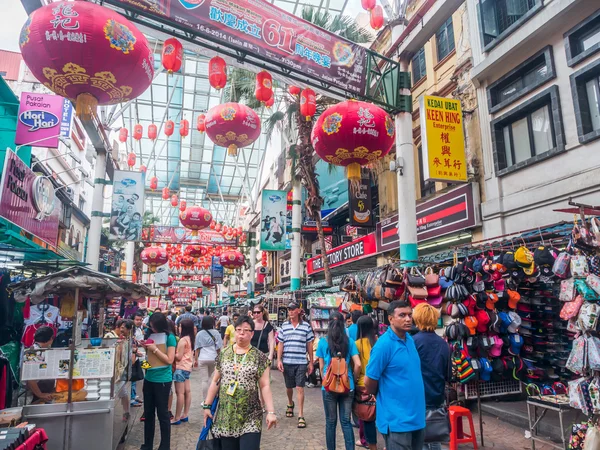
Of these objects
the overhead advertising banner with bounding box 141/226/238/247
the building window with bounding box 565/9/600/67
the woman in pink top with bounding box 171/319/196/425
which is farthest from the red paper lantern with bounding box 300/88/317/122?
the overhead advertising banner with bounding box 141/226/238/247

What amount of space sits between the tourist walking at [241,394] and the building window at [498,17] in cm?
1024

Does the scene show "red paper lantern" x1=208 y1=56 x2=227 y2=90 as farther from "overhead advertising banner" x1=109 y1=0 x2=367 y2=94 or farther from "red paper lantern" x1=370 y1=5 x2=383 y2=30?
"red paper lantern" x1=370 y1=5 x2=383 y2=30

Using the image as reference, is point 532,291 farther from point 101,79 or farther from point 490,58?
point 101,79

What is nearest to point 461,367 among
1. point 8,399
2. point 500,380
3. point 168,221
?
point 500,380

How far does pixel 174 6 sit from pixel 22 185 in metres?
3.93

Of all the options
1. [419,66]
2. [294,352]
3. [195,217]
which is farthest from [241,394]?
[419,66]

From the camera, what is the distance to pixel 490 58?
10758mm

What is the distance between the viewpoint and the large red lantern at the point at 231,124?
806 cm

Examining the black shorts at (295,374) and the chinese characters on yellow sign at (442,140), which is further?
the chinese characters on yellow sign at (442,140)

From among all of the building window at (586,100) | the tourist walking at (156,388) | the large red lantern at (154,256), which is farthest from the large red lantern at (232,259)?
the building window at (586,100)

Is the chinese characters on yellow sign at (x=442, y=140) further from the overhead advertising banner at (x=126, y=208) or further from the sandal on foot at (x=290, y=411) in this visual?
the overhead advertising banner at (x=126, y=208)

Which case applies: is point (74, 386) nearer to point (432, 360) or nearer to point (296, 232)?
point (432, 360)

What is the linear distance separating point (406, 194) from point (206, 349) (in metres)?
5.02

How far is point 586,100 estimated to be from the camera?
8641 mm
